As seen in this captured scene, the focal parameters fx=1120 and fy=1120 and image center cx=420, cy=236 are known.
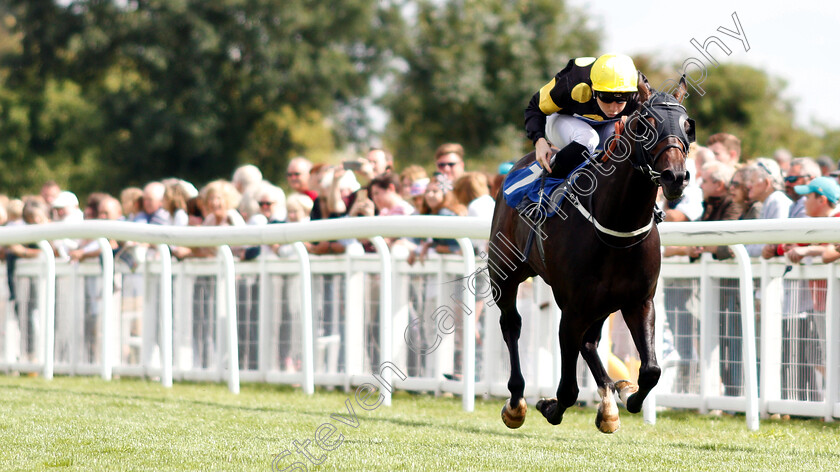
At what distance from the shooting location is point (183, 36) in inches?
1277

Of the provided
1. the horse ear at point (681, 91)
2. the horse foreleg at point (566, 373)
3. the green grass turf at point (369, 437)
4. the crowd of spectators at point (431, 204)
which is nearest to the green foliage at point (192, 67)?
the crowd of spectators at point (431, 204)

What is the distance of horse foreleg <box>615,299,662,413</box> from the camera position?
5051mm

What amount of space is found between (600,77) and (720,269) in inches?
100

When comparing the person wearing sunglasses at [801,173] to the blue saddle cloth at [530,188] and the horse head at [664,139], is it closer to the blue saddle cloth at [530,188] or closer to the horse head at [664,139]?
the blue saddle cloth at [530,188]

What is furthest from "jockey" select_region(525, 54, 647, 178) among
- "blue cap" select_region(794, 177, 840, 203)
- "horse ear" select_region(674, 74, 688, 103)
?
"blue cap" select_region(794, 177, 840, 203)

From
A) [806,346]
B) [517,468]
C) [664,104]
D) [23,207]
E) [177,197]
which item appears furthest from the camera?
[23,207]

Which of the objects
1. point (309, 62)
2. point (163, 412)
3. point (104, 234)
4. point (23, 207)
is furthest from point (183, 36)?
point (163, 412)

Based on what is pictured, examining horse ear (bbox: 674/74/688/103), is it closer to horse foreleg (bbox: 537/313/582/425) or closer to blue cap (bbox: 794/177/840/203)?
horse foreleg (bbox: 537/313/582/425)

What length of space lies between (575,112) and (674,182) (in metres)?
1.38

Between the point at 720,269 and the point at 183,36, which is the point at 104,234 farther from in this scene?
the point at 183,36

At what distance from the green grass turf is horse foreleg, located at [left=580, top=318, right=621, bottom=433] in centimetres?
19

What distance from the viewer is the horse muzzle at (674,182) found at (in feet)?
14.4

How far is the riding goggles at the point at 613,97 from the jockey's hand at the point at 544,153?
455 millimetres

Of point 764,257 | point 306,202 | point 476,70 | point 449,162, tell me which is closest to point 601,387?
point 764,257
